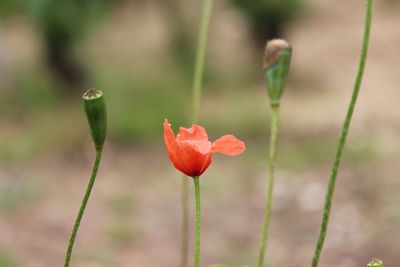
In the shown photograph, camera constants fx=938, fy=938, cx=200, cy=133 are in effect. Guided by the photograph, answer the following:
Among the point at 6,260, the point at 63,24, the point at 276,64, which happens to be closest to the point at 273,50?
the point at 276,64

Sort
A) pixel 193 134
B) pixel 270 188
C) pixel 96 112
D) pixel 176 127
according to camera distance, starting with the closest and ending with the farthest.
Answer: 1. pixel 96 112
2. pixel 193 134
3. pixel 270 188
4. pixel 176 127

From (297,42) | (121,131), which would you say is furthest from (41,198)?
(297,42)

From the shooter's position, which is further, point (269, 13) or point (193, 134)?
point (269, 13)

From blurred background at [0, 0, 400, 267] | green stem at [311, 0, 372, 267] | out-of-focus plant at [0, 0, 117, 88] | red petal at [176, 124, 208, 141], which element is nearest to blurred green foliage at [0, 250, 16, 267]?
blurred background at [0, 0, 400, 267]

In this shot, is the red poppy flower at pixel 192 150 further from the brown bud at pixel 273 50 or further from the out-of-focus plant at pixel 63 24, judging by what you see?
the out-of-focus plant at pixel 63 24

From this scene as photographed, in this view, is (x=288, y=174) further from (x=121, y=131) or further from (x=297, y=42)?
(x=297, y=42)

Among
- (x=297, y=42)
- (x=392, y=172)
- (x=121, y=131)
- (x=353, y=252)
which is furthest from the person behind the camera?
(x=297, y=42)

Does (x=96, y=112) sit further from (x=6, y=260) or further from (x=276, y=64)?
(x=6, y=260)

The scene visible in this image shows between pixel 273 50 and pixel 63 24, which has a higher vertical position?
pixel 63 24
